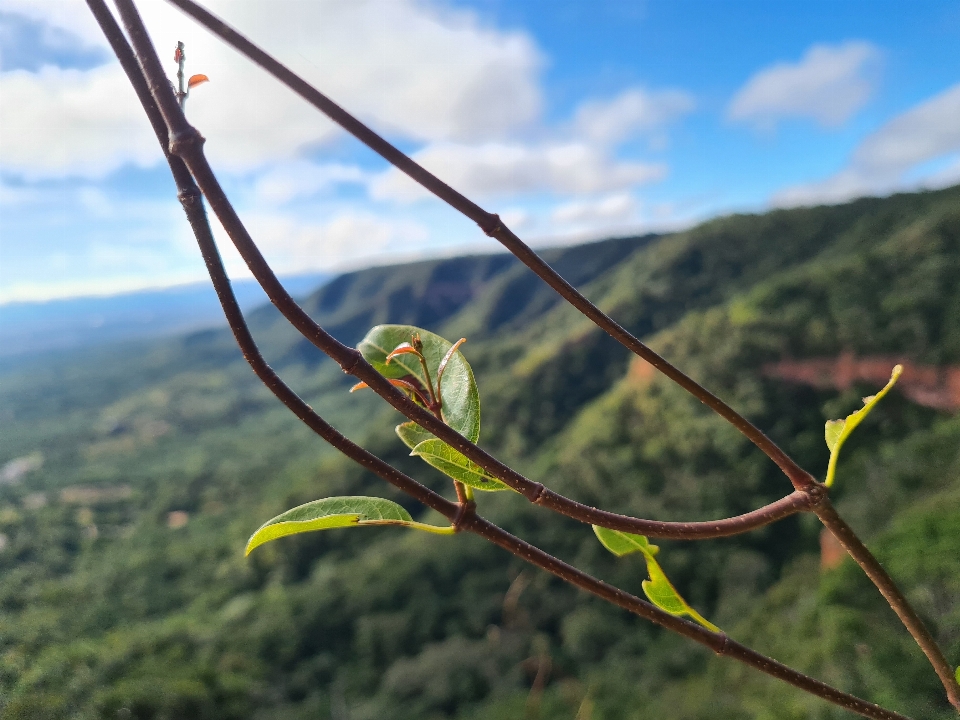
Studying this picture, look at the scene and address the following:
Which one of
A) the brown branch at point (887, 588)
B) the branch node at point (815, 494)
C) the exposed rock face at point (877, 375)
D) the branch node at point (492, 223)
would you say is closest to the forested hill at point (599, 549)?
the exposed rock face at point (877, 375)

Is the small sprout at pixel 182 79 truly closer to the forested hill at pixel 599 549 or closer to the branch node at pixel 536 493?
the branch node at pixel 536 493

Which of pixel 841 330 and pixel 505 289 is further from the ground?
pixel 505 289

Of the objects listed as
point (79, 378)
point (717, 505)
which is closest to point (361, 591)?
point (717, 505)

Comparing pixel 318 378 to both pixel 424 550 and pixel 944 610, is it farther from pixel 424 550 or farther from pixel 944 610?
pixel 944 610

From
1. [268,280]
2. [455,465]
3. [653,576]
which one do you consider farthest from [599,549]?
[268,280]

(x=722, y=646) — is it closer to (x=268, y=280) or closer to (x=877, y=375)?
(x=268, y=280)

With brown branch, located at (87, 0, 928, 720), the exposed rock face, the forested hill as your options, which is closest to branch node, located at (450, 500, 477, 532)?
brown branch, located at (87, 0, 928, 720)
